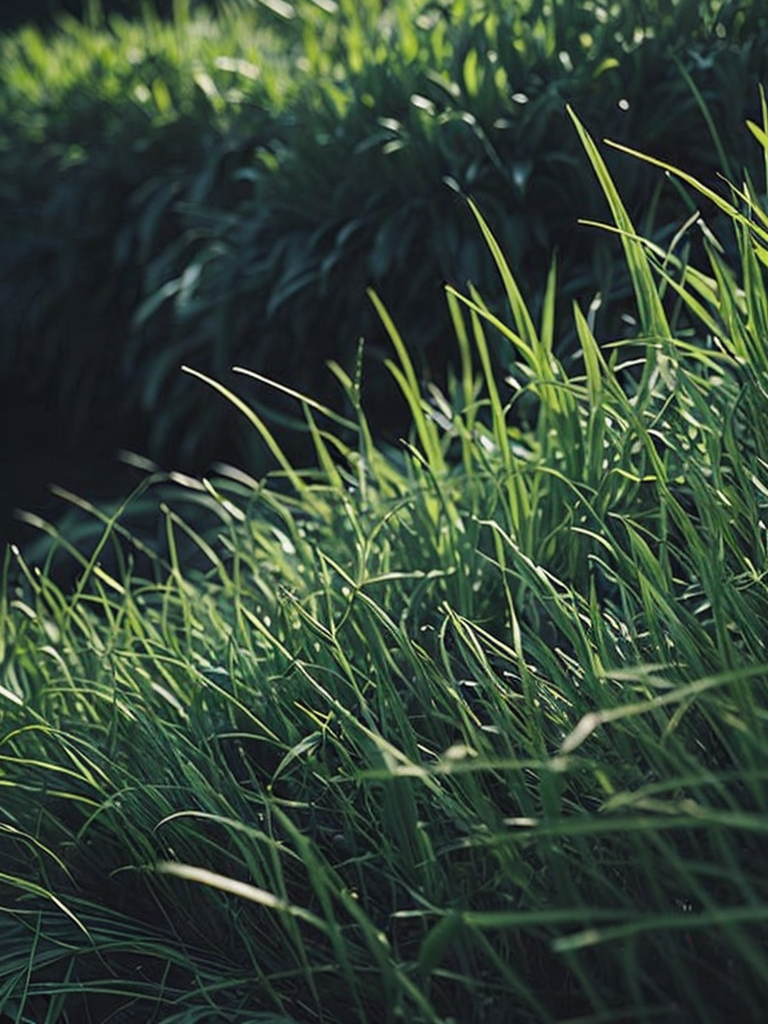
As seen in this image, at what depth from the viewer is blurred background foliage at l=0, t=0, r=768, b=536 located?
2.72m

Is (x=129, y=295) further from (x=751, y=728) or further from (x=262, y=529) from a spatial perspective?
(x=751, y=728)

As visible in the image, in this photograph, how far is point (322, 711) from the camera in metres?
1.72

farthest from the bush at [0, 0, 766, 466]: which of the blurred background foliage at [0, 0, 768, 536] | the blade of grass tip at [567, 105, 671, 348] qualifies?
the blade of grass tip at [567, 105, 671, 348]

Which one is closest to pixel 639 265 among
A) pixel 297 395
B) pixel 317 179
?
pixel 297 395

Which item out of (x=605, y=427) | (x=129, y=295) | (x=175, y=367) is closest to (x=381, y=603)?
(x=605, y=427)

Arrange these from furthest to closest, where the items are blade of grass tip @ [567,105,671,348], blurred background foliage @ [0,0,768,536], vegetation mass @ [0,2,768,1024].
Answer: blurred background foliage @ [0,0,768,536], blade of grass tip @ [567,105,671,348], vegetation mass @ [0,2,768,1024]

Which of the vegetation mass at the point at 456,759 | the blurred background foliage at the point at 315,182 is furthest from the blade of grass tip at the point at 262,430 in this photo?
the blurred background foliage at the point at 315,182

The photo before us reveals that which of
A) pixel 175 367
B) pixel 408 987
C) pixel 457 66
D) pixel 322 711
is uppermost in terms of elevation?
pixel 457 66

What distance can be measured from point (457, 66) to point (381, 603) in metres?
1.51

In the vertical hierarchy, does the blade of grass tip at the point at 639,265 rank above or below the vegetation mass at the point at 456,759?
above

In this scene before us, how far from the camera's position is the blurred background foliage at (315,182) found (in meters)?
2.72

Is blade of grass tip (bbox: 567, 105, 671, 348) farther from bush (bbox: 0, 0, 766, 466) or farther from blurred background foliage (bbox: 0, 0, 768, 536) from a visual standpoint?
bush (bbox: 0, 0, 766, 466)

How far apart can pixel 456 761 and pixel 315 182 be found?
79.2 inches

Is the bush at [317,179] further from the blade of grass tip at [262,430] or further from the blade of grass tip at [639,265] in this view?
the blade of grass tip at [262,430]
